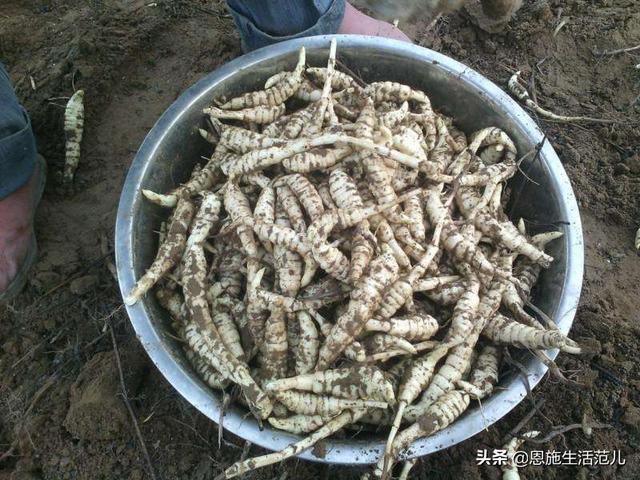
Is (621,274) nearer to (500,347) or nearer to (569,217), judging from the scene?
(569,217)

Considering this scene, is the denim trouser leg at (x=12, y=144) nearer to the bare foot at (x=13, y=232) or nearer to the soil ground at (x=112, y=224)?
the bare foot at (x=13, y=232)

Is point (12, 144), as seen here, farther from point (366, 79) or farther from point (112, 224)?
point (366, 79)

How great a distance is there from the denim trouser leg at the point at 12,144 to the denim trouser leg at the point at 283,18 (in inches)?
53.2

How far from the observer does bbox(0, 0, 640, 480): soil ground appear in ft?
7.89

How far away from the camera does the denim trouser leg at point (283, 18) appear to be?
286cm

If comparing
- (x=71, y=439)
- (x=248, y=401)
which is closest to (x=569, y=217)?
(x=248, y=401)

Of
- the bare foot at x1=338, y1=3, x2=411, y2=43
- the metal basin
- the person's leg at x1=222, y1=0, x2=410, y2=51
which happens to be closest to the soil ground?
the metal basin

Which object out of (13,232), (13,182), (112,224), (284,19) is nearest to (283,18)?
(284,19)

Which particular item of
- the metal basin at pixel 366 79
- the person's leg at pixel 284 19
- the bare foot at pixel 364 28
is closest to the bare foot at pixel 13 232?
the metal basin at pixel 366 79

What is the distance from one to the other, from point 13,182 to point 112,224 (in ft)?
1.89

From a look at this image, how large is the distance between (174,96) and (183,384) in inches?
93.2

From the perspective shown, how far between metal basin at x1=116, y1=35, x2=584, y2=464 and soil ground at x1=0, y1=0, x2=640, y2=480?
480 mm

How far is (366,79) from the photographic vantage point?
285 cm

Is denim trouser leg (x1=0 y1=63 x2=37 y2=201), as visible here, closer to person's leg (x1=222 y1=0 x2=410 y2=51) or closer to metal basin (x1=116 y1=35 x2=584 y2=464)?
metal basin (x1=116 y1=35 x2=584 y2=464)
